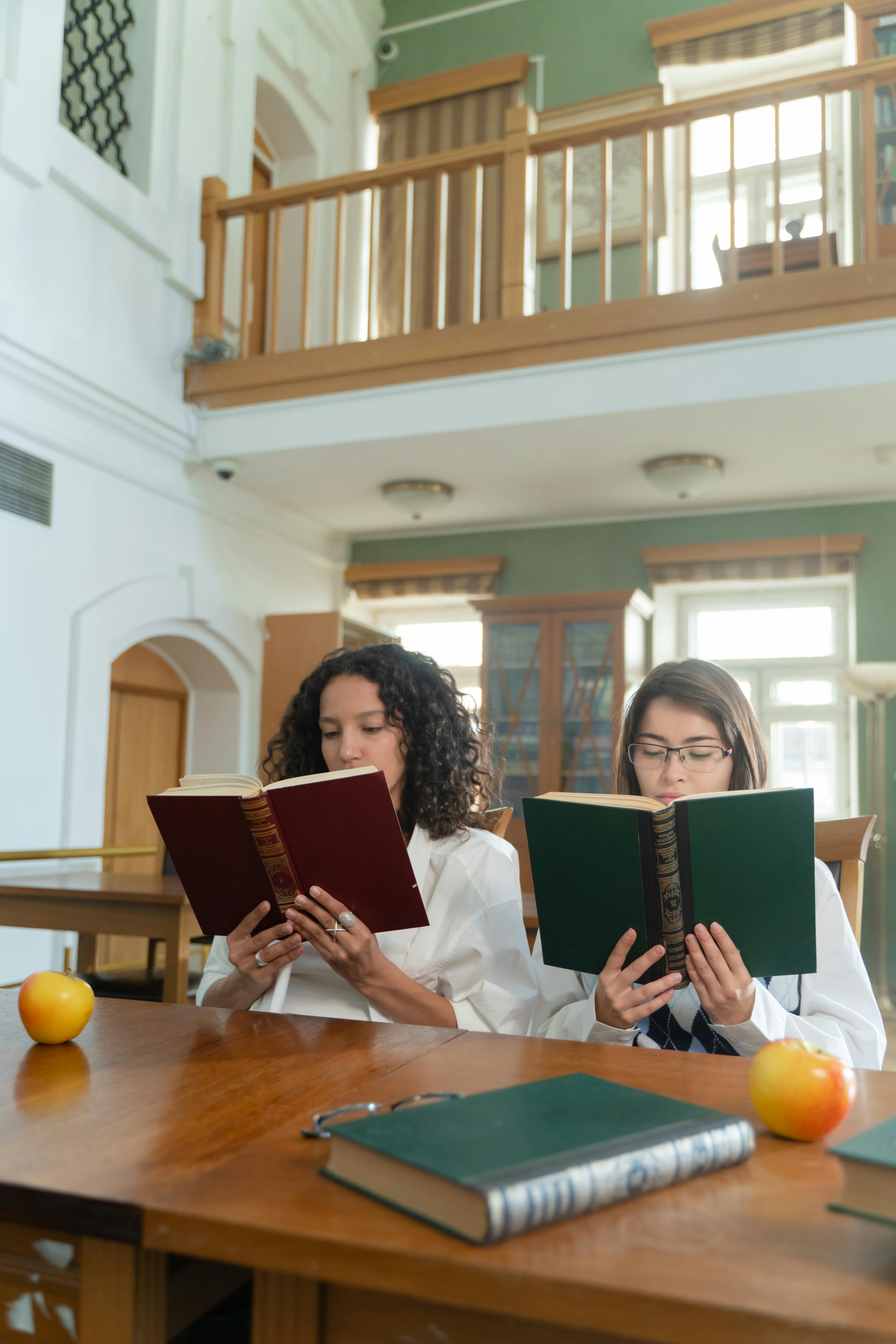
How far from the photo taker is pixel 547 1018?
158cm

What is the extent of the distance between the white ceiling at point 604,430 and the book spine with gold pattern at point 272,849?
3.26 m

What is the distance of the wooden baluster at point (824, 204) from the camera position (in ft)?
12.7

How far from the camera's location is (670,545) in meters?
6.09

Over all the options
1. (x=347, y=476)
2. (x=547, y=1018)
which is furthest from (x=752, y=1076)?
(x=347, y=476)

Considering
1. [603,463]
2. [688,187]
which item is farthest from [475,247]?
[603,463]

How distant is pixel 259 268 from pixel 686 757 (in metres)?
5.35

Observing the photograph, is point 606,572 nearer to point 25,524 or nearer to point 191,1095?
point 25,524

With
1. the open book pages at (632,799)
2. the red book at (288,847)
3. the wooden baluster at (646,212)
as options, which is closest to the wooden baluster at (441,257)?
the wooden baluster at (646,212)

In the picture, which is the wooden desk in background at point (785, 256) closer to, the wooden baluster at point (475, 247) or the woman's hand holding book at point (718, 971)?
the wooden baluster at point (475, 247)

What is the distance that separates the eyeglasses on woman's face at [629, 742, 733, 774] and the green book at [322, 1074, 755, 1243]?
800mm

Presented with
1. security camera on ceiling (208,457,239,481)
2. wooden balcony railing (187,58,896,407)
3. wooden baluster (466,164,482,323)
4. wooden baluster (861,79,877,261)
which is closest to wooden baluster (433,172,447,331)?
wooden balcony railing (187,58,896,407)

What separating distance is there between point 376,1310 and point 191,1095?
0.33m

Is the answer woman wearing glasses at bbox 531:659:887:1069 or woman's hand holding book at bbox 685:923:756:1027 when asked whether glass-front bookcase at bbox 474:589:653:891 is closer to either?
woman wearing glasses at bbox 531:659:887:1069

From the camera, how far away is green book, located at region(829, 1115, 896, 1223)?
63 centimetres
